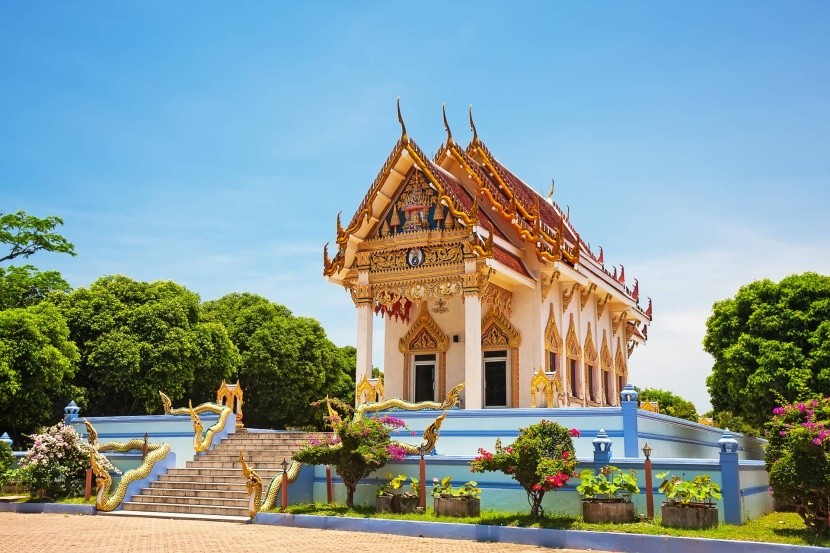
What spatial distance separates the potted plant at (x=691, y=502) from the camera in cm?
898

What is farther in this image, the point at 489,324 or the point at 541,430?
the point at 489,324

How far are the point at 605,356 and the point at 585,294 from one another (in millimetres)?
2676

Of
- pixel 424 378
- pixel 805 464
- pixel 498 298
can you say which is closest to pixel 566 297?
pixel 498 298

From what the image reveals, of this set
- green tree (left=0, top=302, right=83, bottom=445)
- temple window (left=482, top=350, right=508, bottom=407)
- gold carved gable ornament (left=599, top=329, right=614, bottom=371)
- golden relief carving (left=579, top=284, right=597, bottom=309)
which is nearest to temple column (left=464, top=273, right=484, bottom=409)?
temple window (left=482, top=350, right=508, bottom=407)

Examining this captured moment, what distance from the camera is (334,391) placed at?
114 feet

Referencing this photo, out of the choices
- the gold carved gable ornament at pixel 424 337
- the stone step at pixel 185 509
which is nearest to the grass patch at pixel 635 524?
the stone step at pixel 185 509

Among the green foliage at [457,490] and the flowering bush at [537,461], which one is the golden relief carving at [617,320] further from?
the flowering bush at [537,461]

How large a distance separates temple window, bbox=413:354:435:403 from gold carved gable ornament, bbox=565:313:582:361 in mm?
3143

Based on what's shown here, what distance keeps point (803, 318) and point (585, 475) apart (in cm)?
1083

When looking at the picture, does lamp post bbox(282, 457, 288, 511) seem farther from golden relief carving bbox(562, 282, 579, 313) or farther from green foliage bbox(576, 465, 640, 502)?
golden relief carving bbox(562, 282, 579, 313)

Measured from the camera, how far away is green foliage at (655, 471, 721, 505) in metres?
9.19

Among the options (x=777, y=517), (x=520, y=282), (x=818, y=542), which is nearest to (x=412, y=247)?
(x=520, y=282)

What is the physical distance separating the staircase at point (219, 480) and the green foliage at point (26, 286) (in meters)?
13.4

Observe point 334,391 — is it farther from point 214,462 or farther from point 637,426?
point 637,426
